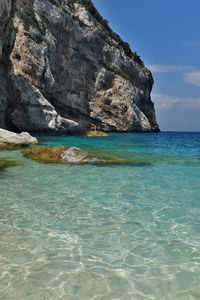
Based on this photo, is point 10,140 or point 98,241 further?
point 10,140

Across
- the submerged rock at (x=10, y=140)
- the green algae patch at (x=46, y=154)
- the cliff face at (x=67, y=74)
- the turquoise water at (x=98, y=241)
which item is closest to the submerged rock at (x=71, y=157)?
the green algae patch at (x=46, y=154)

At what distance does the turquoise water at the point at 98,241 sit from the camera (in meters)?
4.83

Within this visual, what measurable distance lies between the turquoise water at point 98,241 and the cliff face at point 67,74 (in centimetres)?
3760

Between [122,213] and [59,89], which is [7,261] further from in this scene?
[59,89]

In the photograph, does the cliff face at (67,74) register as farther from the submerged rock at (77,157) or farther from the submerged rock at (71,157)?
the submerged rock at (77,157)

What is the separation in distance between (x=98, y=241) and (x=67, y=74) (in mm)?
67635

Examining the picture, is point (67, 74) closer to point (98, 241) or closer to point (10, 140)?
point (10, 140)

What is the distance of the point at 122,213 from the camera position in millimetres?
8711

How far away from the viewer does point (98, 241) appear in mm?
6594

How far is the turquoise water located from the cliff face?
1480 inches

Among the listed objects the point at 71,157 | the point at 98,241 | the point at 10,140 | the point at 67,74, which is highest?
the point at 67,74

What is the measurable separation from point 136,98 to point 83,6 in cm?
2764

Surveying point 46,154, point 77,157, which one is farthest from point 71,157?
point 46,154

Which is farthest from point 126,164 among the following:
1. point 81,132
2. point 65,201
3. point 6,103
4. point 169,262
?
point 81,132
